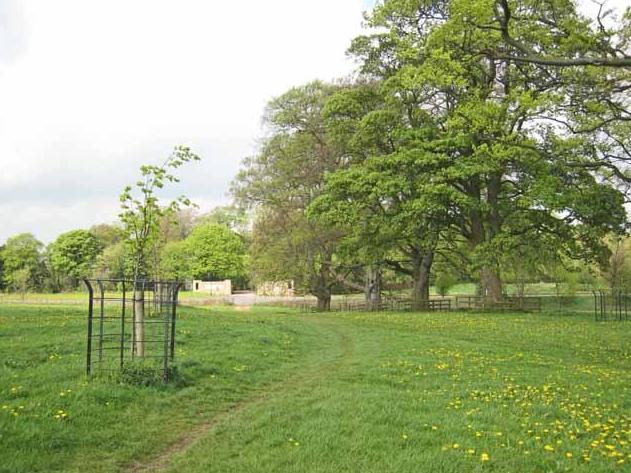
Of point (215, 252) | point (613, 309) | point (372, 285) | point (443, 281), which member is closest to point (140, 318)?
point (372, 285)

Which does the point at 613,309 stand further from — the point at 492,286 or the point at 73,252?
the point at 73,252

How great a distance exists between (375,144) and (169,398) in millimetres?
27417

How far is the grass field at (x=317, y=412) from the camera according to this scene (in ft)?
20.1

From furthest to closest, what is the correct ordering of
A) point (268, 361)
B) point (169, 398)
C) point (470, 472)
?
point (268, 361) → point (169, 398) → point (470, 472)

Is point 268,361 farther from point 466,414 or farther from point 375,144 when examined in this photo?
point 375,144

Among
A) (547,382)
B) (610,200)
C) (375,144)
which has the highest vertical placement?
(375,144)

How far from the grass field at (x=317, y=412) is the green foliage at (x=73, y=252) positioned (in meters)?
72.1

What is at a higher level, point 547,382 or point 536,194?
point 536,194

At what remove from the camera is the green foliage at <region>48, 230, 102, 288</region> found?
267 feet

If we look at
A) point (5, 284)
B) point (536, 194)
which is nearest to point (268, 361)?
point (536, 194)

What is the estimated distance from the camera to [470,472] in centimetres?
567

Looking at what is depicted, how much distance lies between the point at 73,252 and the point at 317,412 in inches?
3306

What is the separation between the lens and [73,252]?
274ft

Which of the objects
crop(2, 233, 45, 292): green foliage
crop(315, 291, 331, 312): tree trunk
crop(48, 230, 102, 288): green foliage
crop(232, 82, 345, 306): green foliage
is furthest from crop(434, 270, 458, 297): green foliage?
crop(2, 233, 45, 292): green foliage
